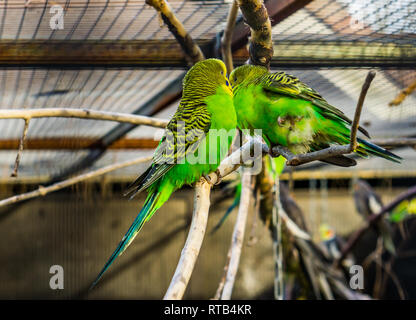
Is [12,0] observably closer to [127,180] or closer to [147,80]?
[147,80]

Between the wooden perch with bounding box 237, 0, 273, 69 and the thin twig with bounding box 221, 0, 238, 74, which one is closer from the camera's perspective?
the wooden perch with bounding box 237, 0, 273, 69

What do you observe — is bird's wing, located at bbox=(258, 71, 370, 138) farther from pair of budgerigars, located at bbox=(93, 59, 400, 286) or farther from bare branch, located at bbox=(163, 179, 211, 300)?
bare branch, located at bbox=(163, 179, 211, 300)

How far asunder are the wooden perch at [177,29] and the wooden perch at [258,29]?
21cm

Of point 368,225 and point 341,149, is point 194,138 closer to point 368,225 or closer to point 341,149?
point 341,149

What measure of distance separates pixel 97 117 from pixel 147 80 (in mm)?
323

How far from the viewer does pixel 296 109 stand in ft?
2.70

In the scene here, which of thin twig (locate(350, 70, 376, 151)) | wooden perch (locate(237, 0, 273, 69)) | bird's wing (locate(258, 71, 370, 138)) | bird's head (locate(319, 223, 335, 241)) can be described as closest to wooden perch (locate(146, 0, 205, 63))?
wooden perch (locate(237, 0, 273, 69))

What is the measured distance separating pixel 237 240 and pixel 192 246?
0.62 m

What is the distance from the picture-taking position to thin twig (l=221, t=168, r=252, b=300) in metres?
1.11

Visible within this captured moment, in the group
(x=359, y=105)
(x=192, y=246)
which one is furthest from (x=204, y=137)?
(x=359, y=105)

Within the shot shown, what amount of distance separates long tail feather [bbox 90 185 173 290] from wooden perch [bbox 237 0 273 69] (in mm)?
382

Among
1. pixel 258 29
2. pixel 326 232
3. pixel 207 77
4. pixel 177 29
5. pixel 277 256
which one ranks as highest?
pixel 177 29

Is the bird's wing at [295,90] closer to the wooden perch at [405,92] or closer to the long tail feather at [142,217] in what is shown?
the long tail feather at [142,217]

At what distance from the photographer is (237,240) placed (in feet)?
4.31
